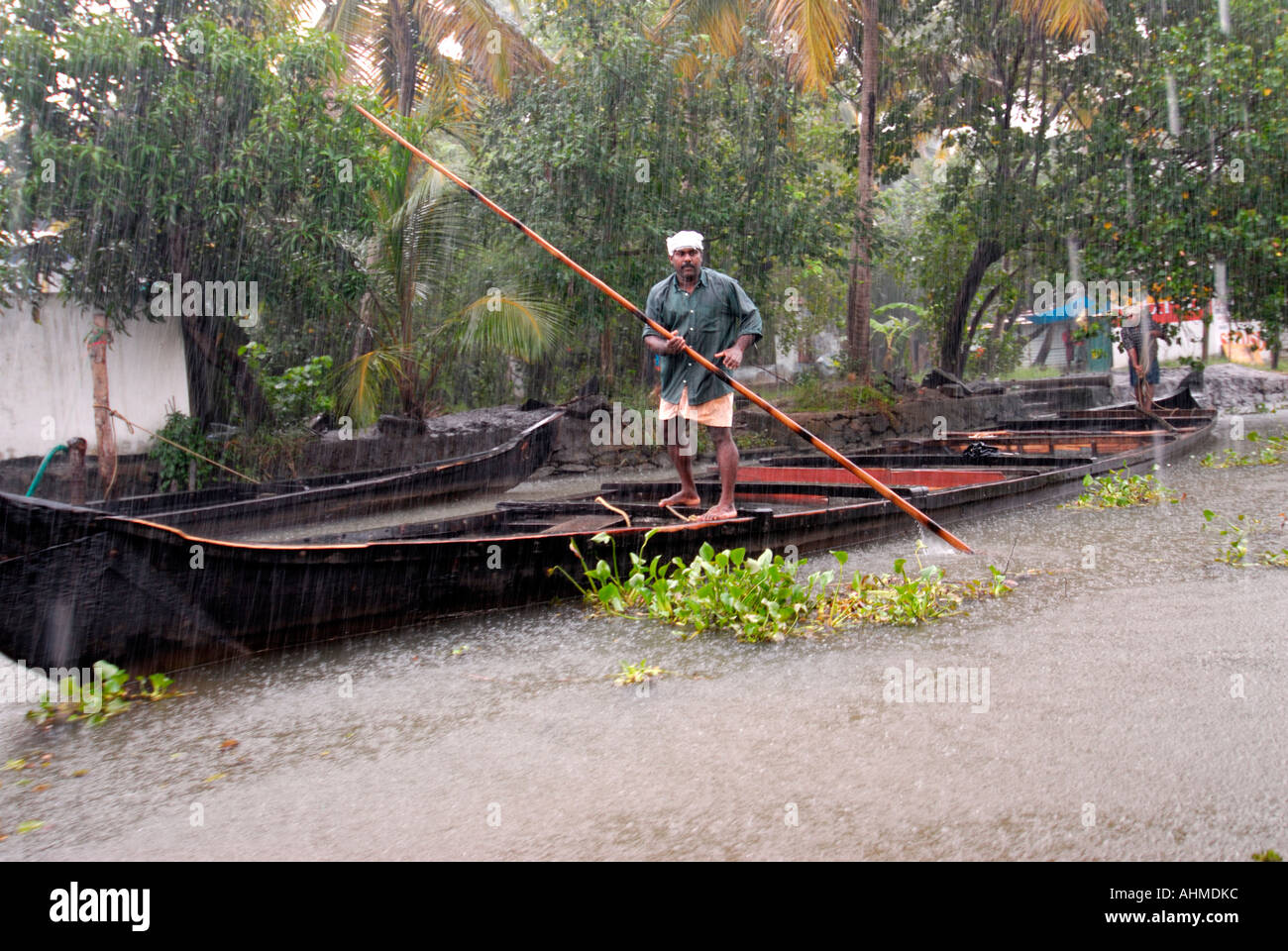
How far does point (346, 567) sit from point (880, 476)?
5215 millimetres

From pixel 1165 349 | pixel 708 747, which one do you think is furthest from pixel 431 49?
pixel 1165 349

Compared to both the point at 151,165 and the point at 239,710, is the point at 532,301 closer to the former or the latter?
the point at 151,165

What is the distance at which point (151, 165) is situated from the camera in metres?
8.91

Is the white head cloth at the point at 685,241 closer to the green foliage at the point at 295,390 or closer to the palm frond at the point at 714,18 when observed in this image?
the green foliage at the point at 295,390

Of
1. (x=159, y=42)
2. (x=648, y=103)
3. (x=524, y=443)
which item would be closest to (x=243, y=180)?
(x=159, y=42)

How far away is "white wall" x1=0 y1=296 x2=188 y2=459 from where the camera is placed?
10.7 m

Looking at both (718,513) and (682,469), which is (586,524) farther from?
(682,469)

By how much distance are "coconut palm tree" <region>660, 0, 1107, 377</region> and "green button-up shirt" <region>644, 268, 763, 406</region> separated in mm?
6984

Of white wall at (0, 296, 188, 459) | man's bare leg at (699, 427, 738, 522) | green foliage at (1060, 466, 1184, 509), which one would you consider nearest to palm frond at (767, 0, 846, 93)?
green foliage at (1060, 466, 1184, 509)

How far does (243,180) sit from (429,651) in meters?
6.34

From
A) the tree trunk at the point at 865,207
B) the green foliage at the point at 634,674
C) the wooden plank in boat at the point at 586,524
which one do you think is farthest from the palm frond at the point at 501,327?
the green foliage at the point at 634,674

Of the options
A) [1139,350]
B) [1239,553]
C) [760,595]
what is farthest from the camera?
[1139,350]

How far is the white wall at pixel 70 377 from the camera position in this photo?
10.7m

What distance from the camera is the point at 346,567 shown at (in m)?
4.59
